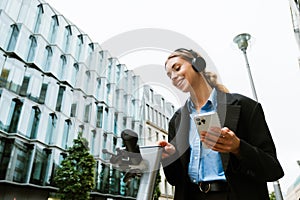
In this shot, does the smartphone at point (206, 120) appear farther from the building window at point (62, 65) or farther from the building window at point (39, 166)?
the building window at point (62, 65)

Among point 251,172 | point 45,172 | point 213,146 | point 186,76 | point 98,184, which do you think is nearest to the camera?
point 213,146

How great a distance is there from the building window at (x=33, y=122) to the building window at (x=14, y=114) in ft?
1.75

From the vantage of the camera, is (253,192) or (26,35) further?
(26,35)

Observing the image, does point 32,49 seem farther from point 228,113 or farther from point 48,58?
point 228,113

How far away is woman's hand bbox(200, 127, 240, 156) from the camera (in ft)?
1.65

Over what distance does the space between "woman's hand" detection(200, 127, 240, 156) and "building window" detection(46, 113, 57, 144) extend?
33.2 feet

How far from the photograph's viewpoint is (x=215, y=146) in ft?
1.74

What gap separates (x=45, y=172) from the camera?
9.05m

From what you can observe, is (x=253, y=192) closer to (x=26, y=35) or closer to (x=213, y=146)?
(x=213, y=146)

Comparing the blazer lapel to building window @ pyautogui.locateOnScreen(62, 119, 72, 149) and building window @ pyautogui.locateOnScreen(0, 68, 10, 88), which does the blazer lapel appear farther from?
building window @ pyautogui.locateOnScreen(62, 119, 72, 149)

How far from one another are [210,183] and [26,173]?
9378mm

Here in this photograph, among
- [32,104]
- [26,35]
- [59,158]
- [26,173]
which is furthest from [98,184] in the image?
[26,35]

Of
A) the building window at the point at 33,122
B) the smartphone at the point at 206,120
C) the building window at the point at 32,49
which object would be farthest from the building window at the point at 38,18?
the smartphone at the point at 206,120

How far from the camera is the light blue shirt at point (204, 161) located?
0.72m
